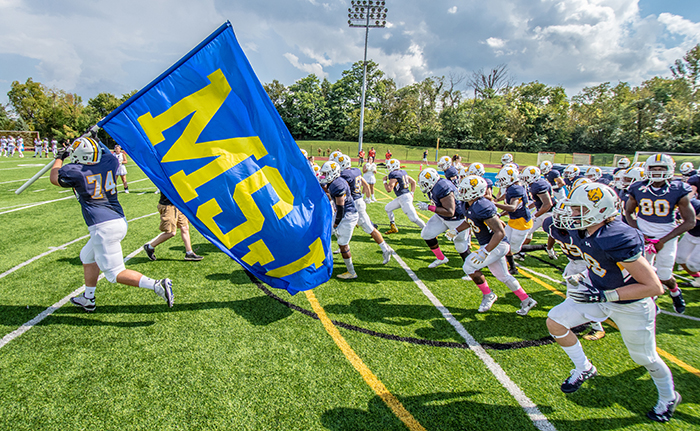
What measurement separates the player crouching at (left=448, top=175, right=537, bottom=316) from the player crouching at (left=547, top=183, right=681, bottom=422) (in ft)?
4.68

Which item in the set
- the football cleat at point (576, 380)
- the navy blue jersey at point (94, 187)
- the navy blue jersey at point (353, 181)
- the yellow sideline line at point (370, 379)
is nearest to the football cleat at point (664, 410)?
the football cleat at point (576, 380)

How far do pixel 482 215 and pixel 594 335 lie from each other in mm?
2393

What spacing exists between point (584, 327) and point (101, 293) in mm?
8103

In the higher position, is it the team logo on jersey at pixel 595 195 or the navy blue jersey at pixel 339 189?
the team logo on jersey at pixel 595 195

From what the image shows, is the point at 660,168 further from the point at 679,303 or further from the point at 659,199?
the point at 679,303

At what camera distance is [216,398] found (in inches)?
132

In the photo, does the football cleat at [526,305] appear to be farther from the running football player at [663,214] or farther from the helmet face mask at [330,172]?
the helmet face mask at [330,172]

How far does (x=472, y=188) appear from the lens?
499 cm

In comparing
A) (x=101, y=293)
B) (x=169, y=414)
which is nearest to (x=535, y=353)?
(x=169, y=414)

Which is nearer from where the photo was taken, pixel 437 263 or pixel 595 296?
pixel 595 296

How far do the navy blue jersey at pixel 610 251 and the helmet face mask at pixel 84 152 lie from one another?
635cm

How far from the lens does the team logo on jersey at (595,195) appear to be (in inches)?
118

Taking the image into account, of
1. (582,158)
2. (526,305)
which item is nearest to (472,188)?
(526,305)

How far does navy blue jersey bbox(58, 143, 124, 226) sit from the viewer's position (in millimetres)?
4391
